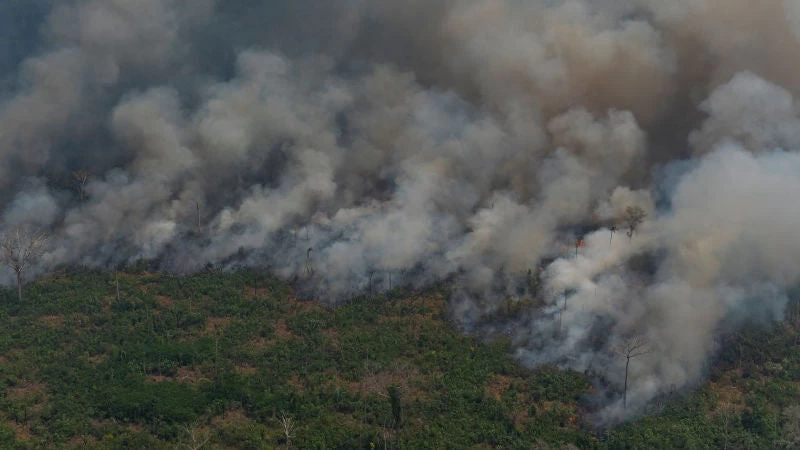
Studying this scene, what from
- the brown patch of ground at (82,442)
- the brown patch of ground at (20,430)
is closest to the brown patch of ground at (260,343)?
the brown patch of ground at (82,442)

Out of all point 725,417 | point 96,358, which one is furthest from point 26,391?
point 725,417

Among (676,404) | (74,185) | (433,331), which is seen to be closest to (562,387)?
(676,404)

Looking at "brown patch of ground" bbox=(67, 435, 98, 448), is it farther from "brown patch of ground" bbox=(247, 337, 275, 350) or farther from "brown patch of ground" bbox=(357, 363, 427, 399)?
"brown patch of ground" bbox=(357, 363, 427, 399)

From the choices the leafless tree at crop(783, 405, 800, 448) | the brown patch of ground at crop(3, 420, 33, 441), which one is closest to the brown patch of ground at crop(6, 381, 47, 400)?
the brown patch of ground at crop(3, 420, 33, 441)

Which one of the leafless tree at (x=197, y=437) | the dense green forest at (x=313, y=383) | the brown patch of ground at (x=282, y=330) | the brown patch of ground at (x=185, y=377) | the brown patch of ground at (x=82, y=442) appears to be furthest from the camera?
the brown patch of ground at (x=282, y=330)

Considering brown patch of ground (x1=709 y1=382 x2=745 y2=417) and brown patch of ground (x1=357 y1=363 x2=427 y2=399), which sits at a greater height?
brown patch of ground (x1=357 y1=363 x2=427 y2=399)

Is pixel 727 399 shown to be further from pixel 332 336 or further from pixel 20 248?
pixel 20 248

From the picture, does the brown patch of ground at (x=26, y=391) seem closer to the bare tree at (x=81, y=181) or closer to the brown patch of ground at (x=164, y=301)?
the brown patch of ground at (x=164, y=301)
